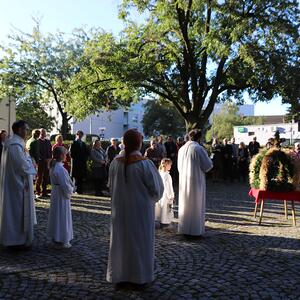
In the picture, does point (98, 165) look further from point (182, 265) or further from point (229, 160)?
point (182, 265)

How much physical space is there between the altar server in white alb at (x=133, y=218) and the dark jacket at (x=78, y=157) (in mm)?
9102

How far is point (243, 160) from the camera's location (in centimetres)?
2027

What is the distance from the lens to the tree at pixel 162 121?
70.1m

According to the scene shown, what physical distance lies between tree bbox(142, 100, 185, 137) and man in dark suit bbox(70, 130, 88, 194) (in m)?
55.2

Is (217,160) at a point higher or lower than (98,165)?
higher

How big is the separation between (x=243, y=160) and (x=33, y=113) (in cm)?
2598

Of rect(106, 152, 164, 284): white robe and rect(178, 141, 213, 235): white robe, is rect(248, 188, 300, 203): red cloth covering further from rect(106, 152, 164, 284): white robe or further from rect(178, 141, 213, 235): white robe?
rect(106, 152, 164, 284): white robe

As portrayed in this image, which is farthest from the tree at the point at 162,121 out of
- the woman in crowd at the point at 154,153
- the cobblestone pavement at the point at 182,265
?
the cobblestone pavement at the point at 182,265

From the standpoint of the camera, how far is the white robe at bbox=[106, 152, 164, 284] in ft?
17.7

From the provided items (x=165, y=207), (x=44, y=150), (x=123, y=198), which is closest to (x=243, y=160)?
→ (x=44, y=150)

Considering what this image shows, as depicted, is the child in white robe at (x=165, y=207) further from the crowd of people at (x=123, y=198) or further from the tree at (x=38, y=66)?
the tree at (x=38, y=66)

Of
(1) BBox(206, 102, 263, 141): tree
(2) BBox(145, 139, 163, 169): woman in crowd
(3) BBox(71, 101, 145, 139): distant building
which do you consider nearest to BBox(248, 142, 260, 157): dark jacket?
(2) BBox(145, 139, 163, 169): woman in crowd

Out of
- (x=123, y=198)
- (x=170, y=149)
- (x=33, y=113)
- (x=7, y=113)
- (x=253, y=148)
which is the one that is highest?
(x=33, y=113)

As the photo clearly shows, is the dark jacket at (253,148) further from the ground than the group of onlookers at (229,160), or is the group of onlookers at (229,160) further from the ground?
the dark jacket at (253,148)
